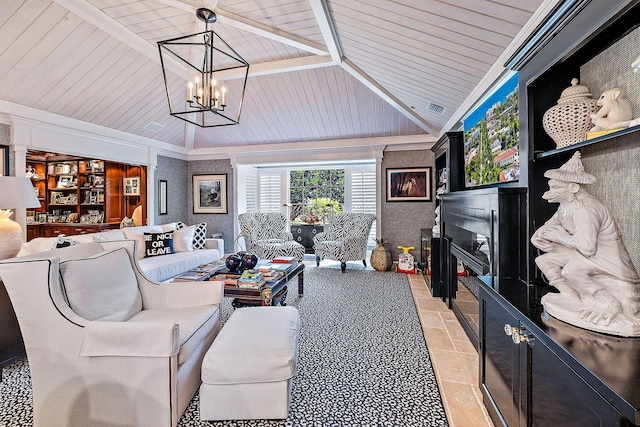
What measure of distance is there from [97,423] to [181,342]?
54 centimetres

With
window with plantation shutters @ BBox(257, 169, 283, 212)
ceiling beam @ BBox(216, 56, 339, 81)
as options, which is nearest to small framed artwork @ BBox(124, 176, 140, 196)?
window with plantation shutters @ BBox(257, 169, 283, 212)

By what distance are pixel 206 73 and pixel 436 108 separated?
9.05 feet

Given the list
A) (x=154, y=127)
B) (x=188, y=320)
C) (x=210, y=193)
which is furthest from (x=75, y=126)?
(x=188, y=320)

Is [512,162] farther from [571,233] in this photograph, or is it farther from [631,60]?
[571,233]

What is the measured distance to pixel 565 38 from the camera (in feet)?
4.67

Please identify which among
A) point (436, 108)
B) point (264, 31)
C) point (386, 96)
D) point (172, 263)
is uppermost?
point (264, 31)

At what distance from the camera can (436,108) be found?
3936 millimetres

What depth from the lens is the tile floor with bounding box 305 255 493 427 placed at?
1759 millimetres

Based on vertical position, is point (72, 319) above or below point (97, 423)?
above

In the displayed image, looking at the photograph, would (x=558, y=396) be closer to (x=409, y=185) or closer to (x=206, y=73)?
(x=206, y=73)

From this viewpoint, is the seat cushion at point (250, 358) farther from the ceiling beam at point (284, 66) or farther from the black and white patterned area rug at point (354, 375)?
the ceiling beam at point (284, 66)

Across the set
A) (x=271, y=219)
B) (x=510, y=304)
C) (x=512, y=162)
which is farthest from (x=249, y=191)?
(x=510, y=304)

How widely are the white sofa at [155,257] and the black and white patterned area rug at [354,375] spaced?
3.27 ft

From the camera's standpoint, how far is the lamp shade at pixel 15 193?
2787 mm
